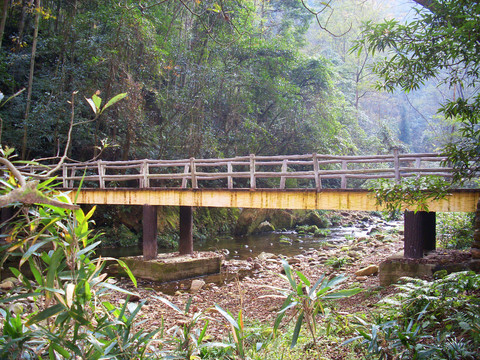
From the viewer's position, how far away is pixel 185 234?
40.1ft

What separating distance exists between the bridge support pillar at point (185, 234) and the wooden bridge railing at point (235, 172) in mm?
1130

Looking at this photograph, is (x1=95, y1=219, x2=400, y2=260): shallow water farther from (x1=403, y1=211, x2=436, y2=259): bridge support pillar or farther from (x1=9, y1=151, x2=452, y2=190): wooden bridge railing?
(x1=403, y1=211, x2=436, y2=259): bridge support pillar

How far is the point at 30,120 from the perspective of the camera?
15898mm

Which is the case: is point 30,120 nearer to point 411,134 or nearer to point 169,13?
point 169,13

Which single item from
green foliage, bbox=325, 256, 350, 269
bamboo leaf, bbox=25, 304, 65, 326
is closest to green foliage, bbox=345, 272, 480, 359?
bamboo leaf, bbox=25, 304, 65, 326

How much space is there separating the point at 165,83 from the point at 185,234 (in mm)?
15240

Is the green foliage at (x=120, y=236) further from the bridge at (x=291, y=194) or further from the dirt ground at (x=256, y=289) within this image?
the dirt ground at (x=256, y=289)

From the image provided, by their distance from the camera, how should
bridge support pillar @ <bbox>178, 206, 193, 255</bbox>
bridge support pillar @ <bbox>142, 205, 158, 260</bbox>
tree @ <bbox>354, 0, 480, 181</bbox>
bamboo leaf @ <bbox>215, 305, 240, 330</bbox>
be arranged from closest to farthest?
bamboo leaf @ <bbox>215, 305, 240, 330</bbox>
tree @ <bbox>354, 0, 480, 181</bbox>
bridge support pillar @ <bbox>142, 205, 158, 260</bbox>
bridge support pillar @ <bbox>178, 206, 193, 255</bbox>

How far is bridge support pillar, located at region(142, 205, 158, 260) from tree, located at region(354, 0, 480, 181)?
7557 millimetres

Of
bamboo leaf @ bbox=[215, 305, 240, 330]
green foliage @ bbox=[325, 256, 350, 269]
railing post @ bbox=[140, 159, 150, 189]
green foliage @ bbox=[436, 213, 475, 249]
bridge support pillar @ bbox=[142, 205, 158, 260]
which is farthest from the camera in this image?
railing post @ bbox=[140, 159, 150, 189]

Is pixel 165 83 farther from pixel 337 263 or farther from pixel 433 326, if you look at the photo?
pixel 433 326

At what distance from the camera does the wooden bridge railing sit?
8.59 metres

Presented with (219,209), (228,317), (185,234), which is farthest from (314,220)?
(228,317)

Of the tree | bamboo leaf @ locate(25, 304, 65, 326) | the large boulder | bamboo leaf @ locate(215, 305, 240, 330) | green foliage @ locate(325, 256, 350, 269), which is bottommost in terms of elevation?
green foliage @ locate(325, 256, 350, 269)
